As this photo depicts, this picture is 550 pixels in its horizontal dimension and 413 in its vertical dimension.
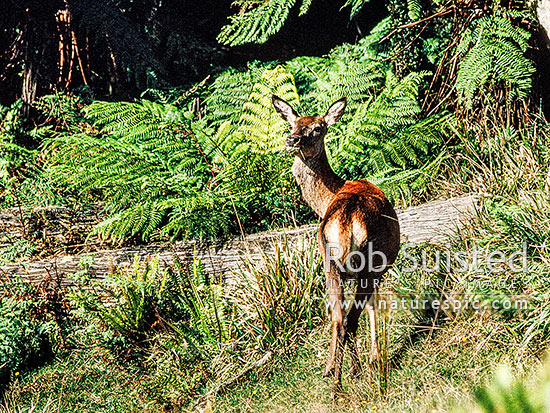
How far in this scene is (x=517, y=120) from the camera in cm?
657

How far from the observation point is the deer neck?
4.61 meters

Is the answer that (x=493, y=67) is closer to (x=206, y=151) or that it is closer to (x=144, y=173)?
(x=206, y=151)

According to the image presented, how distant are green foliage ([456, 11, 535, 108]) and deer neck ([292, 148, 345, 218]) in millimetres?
1882

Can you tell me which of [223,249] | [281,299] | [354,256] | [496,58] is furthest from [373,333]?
[496,58]

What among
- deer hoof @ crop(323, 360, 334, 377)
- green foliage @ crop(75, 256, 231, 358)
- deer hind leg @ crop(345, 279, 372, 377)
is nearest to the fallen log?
green foliage @ crop(75, 256, 231, 358)

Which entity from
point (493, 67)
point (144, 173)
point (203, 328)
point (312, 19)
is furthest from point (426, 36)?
point (203, 328)

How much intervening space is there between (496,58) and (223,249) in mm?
3176

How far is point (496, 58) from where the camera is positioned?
5.75 meters

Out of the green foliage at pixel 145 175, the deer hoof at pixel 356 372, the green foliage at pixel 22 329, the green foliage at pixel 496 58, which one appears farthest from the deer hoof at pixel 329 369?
the green foliage at pixel 496 58

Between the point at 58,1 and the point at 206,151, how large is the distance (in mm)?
3909

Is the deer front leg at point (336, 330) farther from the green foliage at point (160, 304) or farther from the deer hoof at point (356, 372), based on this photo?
the green foliage at point (160, 304)

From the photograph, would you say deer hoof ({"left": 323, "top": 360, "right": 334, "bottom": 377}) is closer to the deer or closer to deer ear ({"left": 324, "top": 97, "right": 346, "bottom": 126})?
the deer

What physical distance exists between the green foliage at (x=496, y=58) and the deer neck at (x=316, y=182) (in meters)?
1.88

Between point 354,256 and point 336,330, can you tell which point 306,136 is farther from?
point 336,330
